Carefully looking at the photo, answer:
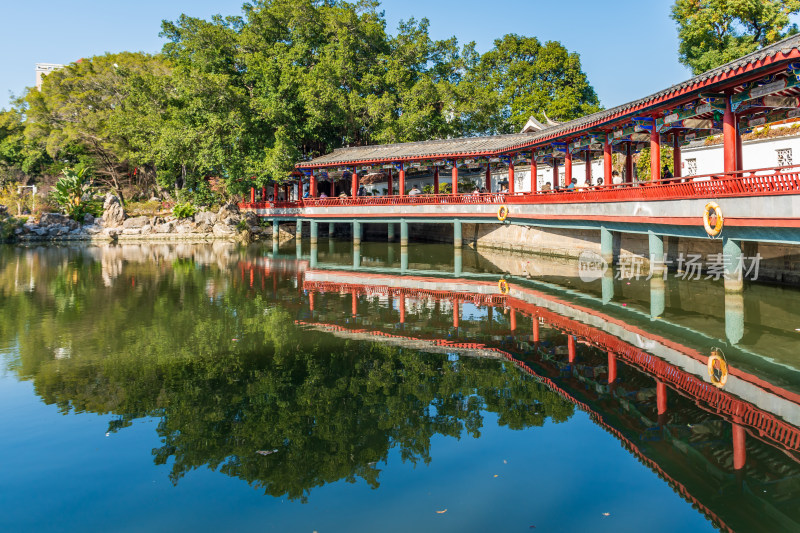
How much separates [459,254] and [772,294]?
14.0 metres

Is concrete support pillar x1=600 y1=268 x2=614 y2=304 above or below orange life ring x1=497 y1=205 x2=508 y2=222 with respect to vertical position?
below

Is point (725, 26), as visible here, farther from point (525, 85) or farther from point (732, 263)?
point (732, 263)

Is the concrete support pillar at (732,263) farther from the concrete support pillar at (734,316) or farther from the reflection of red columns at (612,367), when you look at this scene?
the reflection of red columns at (612,367)

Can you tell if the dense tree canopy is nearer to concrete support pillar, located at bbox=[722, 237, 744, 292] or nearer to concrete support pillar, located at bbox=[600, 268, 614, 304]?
concrete support pillar, located at bbox=[600, 268, 614, 304]

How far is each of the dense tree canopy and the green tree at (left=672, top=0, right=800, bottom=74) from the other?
967cm

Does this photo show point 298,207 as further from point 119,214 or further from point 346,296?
point 346,296

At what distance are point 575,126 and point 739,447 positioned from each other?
1634 centimetres

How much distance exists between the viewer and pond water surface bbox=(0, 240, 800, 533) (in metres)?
5.29

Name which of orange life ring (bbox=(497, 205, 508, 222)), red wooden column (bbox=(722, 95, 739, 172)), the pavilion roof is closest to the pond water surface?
red wooden column (bbox=(722, 95, 739, 172))

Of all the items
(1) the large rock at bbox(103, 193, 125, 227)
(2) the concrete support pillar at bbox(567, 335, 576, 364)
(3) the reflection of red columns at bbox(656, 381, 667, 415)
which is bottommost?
(3) the reflection of red columns at bbox(656, 381, 667, 415)

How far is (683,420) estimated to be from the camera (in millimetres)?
6992

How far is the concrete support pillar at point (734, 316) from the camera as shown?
10898 mm

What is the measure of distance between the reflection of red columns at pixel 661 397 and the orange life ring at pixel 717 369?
82 cm

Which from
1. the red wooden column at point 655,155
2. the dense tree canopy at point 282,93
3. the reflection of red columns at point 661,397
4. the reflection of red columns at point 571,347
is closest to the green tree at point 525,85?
the dense tree canopy at point 282,93
